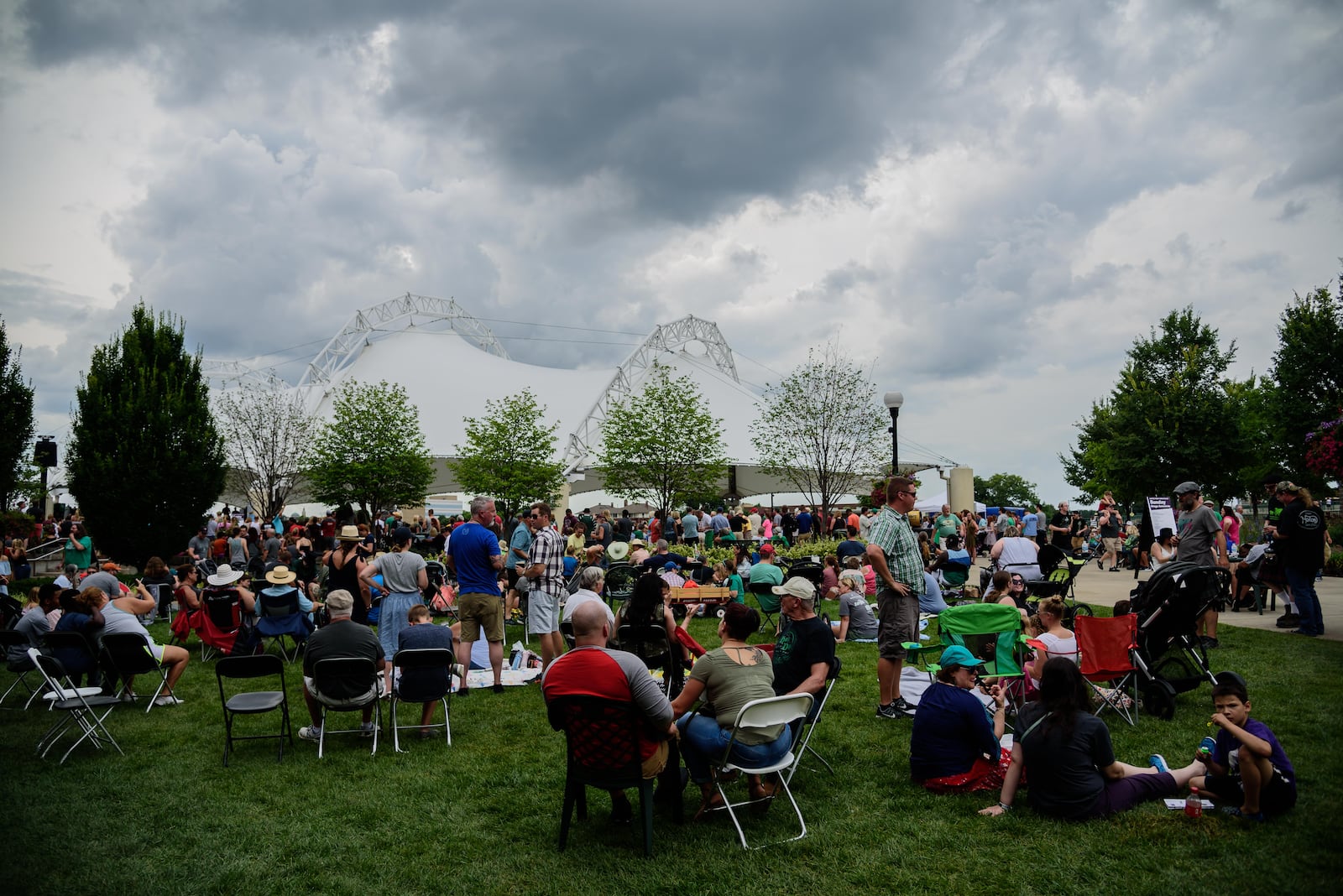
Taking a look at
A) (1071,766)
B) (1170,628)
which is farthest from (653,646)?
(1170,628)

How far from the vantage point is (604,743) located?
3.97m

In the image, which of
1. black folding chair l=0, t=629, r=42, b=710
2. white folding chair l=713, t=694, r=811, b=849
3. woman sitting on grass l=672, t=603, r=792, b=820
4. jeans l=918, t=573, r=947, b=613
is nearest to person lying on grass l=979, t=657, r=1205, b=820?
white folding chair l=713, t=694, r=811, b=849

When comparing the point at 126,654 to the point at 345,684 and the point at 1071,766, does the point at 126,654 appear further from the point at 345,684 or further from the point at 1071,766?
the point at 1071,766

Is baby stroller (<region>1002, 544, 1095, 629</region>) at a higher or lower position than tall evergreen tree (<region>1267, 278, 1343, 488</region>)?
lower

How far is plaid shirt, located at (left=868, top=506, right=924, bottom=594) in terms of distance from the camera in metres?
6.18

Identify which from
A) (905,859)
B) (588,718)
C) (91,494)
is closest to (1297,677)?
(905,859)

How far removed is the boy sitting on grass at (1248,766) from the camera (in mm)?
4023

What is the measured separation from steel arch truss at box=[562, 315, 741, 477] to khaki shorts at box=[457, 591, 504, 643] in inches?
1055

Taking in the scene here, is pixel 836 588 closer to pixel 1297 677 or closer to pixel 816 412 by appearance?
pixel 1297 677

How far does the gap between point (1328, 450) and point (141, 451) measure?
2030 cm

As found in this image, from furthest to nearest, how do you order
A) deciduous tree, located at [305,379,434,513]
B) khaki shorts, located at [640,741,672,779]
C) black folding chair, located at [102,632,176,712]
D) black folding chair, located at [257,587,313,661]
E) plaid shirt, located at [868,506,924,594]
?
deciduous tree, located at [305,379,434,513]
black folding chair, located at [257,587,313,661]
black folding chair, located at [102,632,176,712]
plaid shirt, located at [868,506,924,594]
khaki shorts, located at [640,741,672,779]

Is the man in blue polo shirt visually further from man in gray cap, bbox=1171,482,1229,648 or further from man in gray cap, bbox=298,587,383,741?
man in gray cap, bbox=1171,482,1229,648

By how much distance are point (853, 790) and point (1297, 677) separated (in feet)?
15.8

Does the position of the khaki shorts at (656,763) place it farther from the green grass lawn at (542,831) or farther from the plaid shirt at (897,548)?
the plaid shirt at (897,548)
